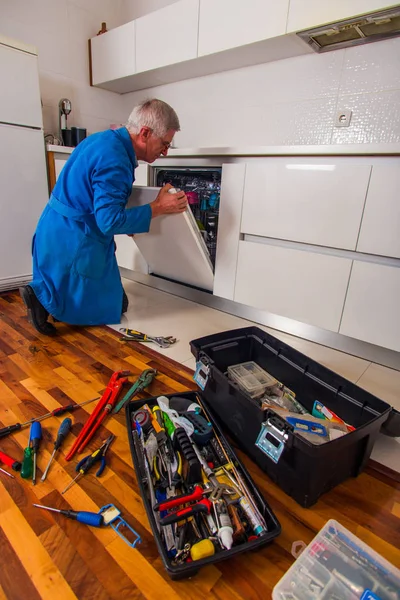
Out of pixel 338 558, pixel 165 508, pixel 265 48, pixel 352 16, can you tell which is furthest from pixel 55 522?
pixel 265 48

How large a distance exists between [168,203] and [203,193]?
0.59 metres

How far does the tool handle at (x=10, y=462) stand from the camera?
0.89 meters

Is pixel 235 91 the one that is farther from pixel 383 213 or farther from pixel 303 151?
pixel 383 213

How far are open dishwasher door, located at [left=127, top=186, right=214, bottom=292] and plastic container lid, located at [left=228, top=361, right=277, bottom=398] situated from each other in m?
0.71

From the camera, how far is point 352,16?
150 centimetres

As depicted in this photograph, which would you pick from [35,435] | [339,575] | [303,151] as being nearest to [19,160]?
[303,151]

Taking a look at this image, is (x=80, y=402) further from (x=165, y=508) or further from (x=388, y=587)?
(x=388, y=587)

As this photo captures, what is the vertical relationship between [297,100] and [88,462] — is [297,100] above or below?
above

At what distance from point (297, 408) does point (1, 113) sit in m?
2.38

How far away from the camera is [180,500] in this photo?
741mm

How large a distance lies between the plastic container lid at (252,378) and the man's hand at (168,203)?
77 centimetres

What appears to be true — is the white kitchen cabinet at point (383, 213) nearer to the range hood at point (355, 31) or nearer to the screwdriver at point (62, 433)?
the range hood at point (355, 31)

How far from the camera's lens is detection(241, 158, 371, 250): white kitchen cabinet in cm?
140

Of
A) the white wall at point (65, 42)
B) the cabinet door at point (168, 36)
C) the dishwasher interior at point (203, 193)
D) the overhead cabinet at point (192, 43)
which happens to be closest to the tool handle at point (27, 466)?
the dishwasher interior at point (203, 193)
